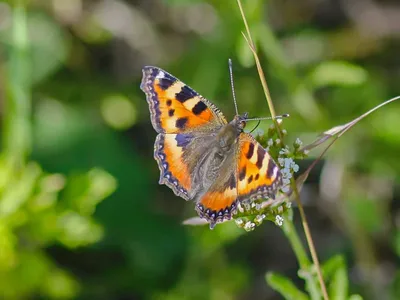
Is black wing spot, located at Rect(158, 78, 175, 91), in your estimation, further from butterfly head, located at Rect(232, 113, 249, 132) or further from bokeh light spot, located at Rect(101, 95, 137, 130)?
bokeh light spot, located at Rect(101, 95, 137, 130)

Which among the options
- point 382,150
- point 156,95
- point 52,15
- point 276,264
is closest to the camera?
point 156,95

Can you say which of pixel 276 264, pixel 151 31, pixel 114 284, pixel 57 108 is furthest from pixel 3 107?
pixel 276 264

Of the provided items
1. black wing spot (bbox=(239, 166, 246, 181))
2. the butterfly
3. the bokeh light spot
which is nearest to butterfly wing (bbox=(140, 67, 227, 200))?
the butterfly

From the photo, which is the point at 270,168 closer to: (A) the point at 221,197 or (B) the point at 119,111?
(A) the point at 221,197

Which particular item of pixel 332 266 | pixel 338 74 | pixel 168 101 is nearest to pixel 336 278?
pixel 332 266

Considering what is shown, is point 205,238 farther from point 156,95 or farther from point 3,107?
point 3,107

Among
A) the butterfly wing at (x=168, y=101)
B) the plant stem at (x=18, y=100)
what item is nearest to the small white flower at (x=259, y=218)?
the butterfly wing at (x=168, y=101)
